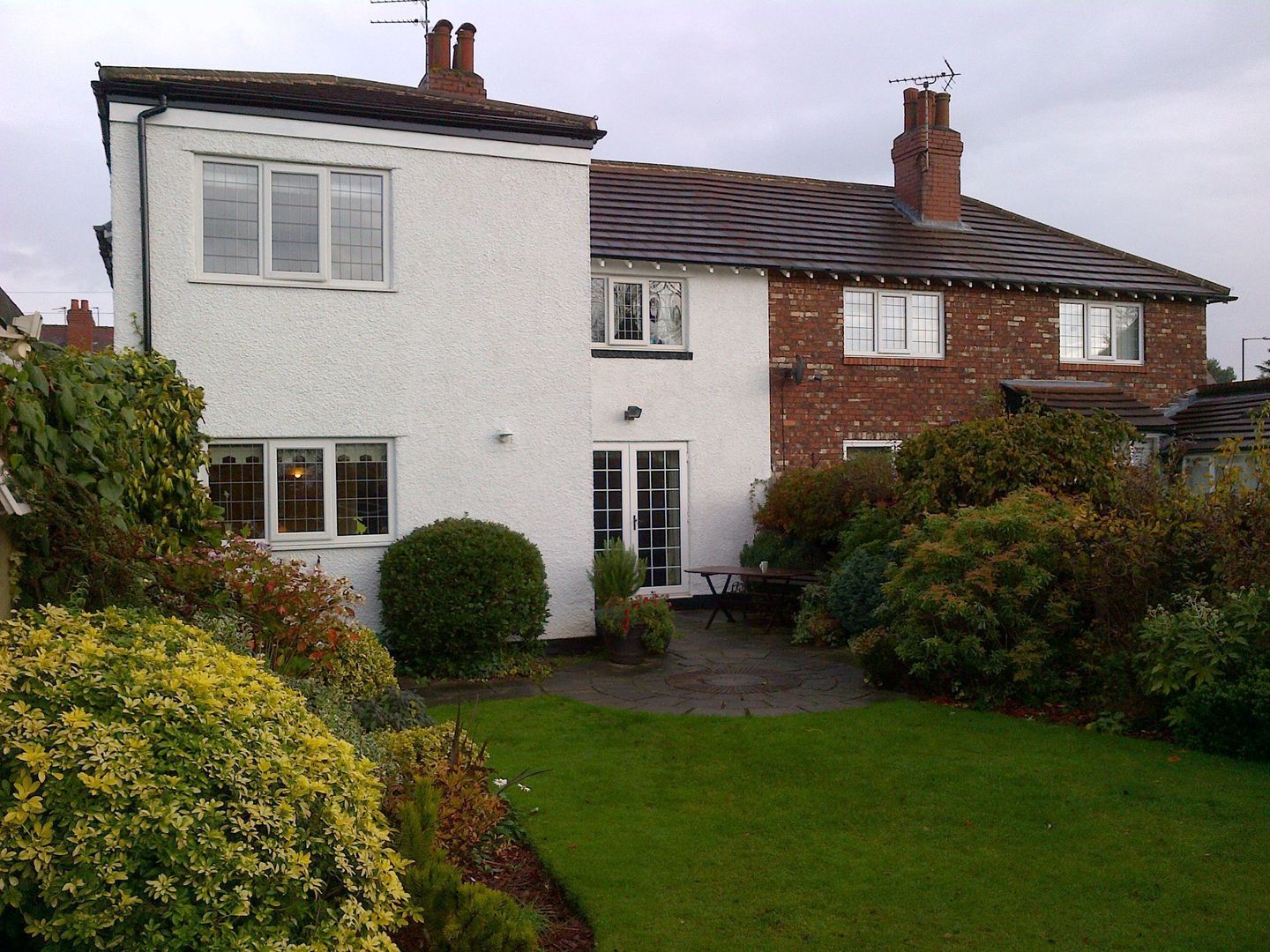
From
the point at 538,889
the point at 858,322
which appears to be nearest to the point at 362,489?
the point at 538,889

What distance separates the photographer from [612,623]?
11.7m

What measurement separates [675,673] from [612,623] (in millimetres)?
984

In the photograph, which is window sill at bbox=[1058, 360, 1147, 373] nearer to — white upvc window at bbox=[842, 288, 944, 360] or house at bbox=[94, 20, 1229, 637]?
white upvc window at bbox=[842, 288, 944, 360]

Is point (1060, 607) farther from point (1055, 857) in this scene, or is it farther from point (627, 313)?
point (627, 313)

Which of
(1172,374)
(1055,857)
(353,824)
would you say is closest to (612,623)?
(1055,857)

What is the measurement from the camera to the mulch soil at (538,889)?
4.89m

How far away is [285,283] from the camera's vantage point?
36.3ft

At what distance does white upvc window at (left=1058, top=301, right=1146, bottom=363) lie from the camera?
1942cm

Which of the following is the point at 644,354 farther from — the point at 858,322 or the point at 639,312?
the point at 858,322

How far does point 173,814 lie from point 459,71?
48.9 feet

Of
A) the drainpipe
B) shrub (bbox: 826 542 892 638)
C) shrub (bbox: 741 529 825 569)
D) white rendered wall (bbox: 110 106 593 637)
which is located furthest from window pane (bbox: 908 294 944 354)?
the drainpipe

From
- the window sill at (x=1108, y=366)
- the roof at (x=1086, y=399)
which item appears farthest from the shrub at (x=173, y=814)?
the window sill at (x=1108, y=366)

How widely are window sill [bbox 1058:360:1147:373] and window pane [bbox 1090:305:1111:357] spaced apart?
0.24 metres

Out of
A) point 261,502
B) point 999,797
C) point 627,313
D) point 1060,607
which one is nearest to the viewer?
point 999,797
